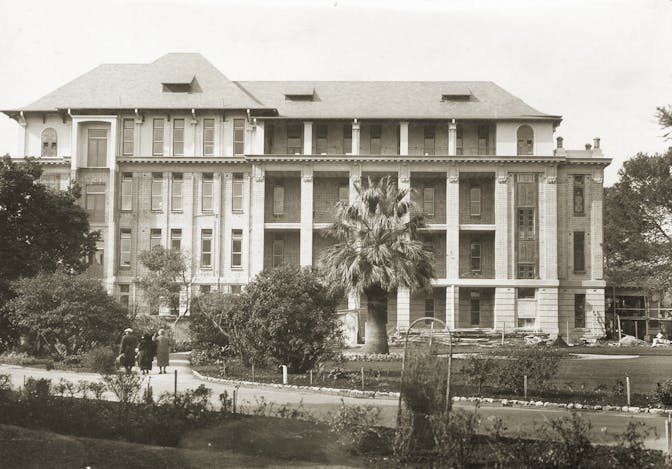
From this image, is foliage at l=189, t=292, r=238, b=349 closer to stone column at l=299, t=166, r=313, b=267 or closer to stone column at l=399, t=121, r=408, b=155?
stone column at l=299, t=166, r=313, b=267

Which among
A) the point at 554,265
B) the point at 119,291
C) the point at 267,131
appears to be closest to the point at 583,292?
the point at 554,265

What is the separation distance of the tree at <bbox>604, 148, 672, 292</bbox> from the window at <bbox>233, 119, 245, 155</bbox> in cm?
2637

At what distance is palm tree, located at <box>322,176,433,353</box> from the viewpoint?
35.1 metres

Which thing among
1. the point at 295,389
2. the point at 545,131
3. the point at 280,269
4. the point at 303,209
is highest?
the point at 545,131

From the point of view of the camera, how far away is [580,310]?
56.9 metres

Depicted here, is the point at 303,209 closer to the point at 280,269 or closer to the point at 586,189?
the point at 586,189

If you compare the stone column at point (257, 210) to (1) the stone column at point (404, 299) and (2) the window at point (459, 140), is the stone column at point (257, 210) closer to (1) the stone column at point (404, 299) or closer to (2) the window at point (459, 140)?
(1) the stone column at point (404, 299)

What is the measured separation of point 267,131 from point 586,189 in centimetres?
2246

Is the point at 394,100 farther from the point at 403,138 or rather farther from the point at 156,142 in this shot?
the point at 156,142

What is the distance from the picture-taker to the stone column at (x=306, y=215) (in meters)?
56.1

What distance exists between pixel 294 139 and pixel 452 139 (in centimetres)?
1096

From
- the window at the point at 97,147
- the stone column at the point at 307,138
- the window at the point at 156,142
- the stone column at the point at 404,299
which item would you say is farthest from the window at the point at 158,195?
the stone column at the point at 404,299

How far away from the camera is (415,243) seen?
36.3m

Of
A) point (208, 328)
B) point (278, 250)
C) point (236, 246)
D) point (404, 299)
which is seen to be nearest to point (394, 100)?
point (278, 250)
